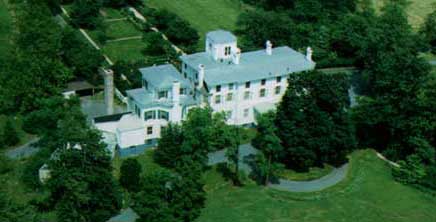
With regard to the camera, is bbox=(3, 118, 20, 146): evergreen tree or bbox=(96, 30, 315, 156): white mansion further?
bbox=(96, 30, 315, 156): white mansion

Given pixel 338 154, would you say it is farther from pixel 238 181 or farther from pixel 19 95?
pixel 19 95

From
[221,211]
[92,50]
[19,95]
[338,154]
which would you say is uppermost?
[92,50]

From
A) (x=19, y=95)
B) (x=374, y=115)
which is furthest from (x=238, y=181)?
(x=19, y=95)

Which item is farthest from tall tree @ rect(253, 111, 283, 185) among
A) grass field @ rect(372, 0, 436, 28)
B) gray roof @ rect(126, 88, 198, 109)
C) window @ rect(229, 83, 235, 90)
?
grass field @ rect(372, 0, 436, 28)

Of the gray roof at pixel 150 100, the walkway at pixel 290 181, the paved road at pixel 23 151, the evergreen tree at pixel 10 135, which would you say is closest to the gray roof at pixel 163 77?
the gray roof at pixel 150 100

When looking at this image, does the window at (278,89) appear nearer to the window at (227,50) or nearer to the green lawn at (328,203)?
the window at (227,50)

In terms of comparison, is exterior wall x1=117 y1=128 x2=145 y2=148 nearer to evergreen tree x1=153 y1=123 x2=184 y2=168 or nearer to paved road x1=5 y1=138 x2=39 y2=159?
evergreen tree x1=153 y1=123 x2=184 y2=168
